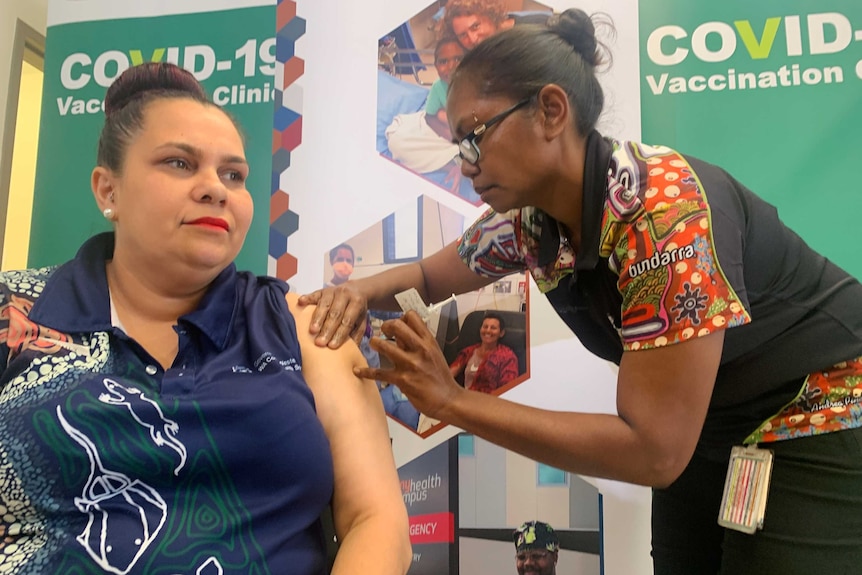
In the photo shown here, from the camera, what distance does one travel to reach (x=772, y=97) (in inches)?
68.8

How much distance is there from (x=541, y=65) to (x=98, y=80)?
160 cm

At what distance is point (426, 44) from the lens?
6.16 ft

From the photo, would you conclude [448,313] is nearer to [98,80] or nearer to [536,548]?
[536,548]

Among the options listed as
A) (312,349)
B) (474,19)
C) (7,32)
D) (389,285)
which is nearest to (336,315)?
(312,349)

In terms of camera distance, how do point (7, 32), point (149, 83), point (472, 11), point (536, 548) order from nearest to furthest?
point (149, 83)
point (536, 548)
point (472, 11)
point (7, 32)

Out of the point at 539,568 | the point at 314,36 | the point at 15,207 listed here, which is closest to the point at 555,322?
Result: the point at 539,568

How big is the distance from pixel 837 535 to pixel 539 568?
0.80m

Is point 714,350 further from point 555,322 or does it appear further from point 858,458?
point 555,322

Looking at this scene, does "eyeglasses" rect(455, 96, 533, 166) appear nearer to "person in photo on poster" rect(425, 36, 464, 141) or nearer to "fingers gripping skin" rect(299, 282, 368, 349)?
"fingers gripping skin" rect(299, 282, 368, 349)

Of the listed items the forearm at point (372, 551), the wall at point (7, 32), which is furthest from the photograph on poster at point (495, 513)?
the wall at point (7, 32)

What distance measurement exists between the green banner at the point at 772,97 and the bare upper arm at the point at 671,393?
2.95 feet

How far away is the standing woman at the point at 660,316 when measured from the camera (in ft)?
3.45

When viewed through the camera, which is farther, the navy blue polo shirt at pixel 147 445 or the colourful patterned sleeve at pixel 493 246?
the colourful patterned sleeve at pixel 493 246

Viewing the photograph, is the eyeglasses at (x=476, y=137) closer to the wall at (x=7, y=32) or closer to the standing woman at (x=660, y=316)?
the standing woman at (x=660, y=316)
